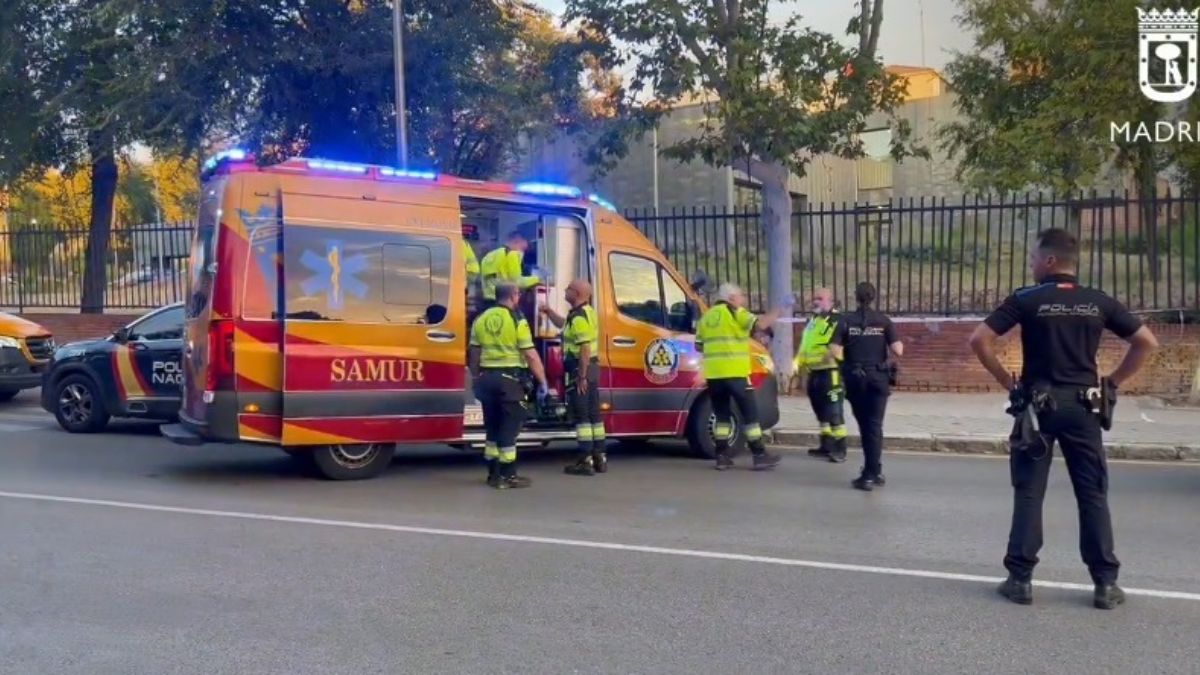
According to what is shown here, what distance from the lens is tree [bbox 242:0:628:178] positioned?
18.6m

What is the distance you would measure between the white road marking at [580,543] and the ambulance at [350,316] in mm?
994

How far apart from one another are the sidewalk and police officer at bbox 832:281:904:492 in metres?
2.87

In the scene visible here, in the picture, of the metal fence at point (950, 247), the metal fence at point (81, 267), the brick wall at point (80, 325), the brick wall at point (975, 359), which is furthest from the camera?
the metal fence at point (81, 267)

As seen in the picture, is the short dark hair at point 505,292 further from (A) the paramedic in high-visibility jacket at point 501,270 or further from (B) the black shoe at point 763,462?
(B) the black shoe at point 763,462

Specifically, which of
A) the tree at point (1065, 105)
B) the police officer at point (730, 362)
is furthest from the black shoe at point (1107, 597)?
the tree at point (1065, 105)

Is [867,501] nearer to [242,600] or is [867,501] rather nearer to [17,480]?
[242,600]

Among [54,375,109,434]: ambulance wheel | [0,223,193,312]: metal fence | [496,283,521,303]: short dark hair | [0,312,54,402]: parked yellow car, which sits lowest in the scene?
[54,375,109,434]: ambulance wheel

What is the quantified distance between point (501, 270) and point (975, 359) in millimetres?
7953

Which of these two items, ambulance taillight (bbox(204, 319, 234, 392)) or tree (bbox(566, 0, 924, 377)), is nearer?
ambulance taillight (bbox(204, 319, 234, 392))

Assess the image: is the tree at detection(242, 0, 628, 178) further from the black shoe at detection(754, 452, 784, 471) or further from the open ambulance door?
the black shoe at detection(754, 452, 784, 471)

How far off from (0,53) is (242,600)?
1655 cm

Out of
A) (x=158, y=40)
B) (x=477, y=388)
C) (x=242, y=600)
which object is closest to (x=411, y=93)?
(x=158, y=40)

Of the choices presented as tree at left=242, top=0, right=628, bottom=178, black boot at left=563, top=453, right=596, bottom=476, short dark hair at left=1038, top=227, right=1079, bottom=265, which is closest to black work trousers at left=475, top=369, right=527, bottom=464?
black boot at left=563, top=453, right=596, bottom=476

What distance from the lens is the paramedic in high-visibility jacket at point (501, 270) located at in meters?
10.7
